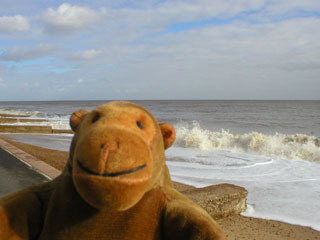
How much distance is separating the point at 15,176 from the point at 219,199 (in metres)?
3.20

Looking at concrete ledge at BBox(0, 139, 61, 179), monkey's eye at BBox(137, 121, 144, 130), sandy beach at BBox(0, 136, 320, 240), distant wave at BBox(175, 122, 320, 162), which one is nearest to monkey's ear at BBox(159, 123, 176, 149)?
monkey's eye at BBox(137, 121, 144, 130)

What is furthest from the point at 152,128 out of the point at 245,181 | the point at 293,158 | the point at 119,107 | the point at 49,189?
the point at 293,158

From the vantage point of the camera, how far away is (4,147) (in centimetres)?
791

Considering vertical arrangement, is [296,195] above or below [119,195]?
below

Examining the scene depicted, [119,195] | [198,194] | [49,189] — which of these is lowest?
[198,194]

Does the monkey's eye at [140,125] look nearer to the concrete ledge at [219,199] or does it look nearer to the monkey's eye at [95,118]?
the monkey's eye at [95,118]

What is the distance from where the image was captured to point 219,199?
170 inches

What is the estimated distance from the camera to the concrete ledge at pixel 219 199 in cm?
420

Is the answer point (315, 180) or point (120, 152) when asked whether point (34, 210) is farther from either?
point (315, 180)

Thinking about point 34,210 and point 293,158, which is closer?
point 34,210

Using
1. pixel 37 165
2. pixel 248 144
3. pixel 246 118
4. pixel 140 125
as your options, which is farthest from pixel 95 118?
pixel 246 118

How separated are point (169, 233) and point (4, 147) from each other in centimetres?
761

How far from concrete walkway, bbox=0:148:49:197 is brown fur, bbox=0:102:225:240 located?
2944mm

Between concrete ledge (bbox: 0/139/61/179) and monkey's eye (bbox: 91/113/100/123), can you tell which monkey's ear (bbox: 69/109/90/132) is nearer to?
monkey's eye (bbox: 91/113/100/123)
